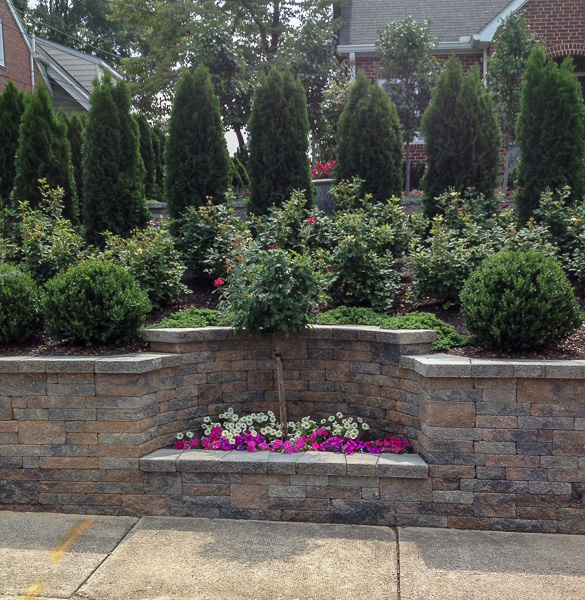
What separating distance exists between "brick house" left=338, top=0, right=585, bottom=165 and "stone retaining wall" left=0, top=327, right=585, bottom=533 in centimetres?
701

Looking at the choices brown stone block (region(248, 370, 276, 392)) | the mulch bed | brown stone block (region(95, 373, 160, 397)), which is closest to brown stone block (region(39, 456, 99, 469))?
brown stone block (region(95, 373, 160, 397))

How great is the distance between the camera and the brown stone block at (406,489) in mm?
3654

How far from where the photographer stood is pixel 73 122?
7812 millimetres

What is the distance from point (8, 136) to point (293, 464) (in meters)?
5.45

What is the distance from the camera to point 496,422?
358 centimetres

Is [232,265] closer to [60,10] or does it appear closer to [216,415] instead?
[216,415]

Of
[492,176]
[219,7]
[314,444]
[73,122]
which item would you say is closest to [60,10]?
[219,7]

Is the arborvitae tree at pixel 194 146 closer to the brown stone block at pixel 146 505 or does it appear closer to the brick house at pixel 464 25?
the brown stone block at pixel 146 505

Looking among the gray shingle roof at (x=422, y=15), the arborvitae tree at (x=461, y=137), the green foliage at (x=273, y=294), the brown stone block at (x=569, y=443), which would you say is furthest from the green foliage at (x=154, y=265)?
the gray shingle roof at (x=422, y=15)

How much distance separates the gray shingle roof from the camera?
40.2 ft

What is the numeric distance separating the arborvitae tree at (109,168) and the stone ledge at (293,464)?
3.04 metres

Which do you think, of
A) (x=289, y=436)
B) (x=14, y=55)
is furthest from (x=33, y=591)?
(x=14, y=55)

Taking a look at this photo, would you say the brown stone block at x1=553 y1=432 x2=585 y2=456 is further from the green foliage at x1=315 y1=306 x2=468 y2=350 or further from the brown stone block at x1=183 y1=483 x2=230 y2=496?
the brown stone block at x1=183 y1=483 x2=230 y2=496

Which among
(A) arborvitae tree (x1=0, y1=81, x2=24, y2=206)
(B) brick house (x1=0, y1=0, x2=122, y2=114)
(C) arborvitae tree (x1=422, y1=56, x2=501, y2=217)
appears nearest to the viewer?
(C) arborvitae tree (x1=422, y1=56, x2=501, y2=217)
